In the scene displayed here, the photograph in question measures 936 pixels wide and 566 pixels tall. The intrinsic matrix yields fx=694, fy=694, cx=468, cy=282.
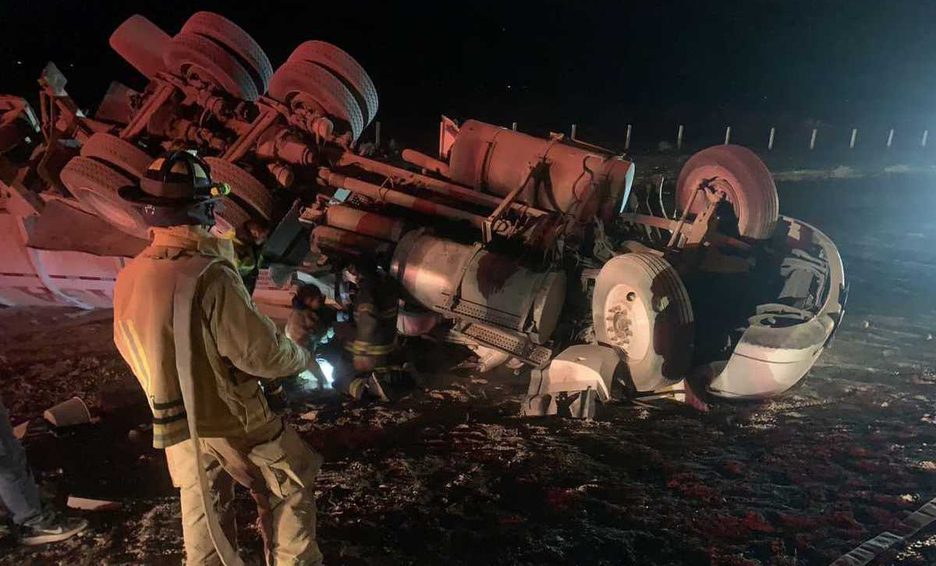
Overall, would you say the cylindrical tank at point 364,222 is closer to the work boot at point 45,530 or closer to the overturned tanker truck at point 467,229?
the overturned tanker truck at point 467,229

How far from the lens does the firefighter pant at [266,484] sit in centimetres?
259

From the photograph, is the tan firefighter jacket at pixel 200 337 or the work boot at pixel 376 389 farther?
the work boot at pixel 376 389

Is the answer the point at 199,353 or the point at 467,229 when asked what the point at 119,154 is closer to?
the point at 467,229

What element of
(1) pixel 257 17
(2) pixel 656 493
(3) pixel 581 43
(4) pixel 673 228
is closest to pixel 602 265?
(4) pixel 673 228

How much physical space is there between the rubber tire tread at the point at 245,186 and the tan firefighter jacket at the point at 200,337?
2969mm

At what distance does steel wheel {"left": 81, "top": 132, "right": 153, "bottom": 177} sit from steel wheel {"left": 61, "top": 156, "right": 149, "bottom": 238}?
4.0 inches

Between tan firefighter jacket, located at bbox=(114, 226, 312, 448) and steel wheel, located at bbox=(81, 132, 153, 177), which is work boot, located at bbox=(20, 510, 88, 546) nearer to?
tan firefighter jacket, located at bbox=(114, 226, 312, 448)

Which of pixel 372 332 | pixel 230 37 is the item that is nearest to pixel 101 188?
pixel 230 37

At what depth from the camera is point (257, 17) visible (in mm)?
24531

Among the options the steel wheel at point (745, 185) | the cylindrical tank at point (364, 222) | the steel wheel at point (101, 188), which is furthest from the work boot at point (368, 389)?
the steel wheel at point (745, 185)

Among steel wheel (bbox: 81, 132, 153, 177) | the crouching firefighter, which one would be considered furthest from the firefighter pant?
steel wheel (bbox: 81, 132, 153, 177)

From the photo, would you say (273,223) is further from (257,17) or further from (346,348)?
(257,17)

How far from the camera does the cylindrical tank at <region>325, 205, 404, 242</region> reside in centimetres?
540

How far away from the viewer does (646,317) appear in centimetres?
448
